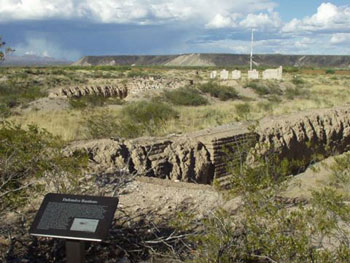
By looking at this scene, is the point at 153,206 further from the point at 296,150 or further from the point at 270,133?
the point at 296,150

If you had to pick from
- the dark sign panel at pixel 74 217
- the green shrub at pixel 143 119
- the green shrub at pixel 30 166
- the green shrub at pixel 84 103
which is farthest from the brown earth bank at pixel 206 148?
the green shrub at pixel 84 103

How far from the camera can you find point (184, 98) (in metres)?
28.3

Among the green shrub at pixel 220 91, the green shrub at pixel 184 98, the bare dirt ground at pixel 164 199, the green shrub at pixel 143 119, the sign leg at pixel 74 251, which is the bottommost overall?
the green shrub at pixel 220 91

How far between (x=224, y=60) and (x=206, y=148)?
133 m

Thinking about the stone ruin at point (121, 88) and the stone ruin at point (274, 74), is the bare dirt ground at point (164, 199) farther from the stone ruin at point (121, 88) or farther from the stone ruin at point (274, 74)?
the stone ruin at point (274, 74)

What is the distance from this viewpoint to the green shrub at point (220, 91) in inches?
1284

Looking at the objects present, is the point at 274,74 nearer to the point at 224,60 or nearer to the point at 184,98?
the point at 184,98

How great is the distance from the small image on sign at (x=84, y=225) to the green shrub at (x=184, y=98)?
76.0 feet

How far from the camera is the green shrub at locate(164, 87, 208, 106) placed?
91.8 ft

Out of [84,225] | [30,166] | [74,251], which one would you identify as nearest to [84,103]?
[30,166]

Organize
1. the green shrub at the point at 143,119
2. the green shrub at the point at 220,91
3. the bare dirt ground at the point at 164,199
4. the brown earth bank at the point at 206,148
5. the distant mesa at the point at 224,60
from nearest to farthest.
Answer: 1. the bare dirt ground at the point at 164,199
2. the brown earth bank at the point at 206,148
3. the green shrub at the point at 143,119
4. the green shrub at the point at 220,91
5. the distant mesa at the point at 224,60

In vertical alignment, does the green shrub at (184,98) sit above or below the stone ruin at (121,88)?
above

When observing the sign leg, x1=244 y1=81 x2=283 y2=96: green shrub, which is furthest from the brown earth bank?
x1=244 y1=81 x2=283 y2=96: green shrub

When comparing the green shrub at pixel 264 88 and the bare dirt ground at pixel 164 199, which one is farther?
the green shrub at pixel 264 88
